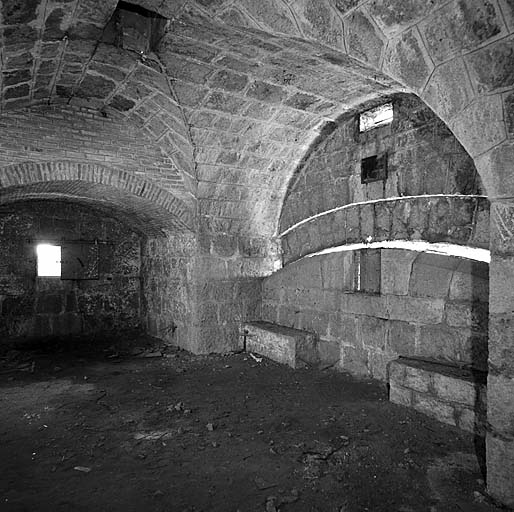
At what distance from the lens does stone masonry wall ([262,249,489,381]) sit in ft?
12.3

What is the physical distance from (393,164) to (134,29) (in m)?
2.93

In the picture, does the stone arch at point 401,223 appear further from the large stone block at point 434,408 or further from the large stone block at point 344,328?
the large stone block at point 434,408

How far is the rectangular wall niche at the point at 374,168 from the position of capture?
466cm

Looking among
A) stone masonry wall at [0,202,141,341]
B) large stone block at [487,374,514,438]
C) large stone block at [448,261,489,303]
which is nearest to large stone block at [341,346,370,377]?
large stone block at [448,261,489,303]

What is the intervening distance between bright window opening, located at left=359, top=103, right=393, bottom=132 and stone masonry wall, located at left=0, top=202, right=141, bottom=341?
4.92 meters

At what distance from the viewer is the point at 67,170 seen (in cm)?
489

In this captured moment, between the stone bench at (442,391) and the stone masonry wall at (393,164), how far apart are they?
165cm

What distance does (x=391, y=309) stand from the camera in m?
4.38

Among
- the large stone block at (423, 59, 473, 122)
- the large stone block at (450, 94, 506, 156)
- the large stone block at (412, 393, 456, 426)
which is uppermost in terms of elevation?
the large stone block at (423, 59, 473, 122)

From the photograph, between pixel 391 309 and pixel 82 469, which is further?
pixel 391 309

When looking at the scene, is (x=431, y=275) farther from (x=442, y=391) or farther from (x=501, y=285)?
(x=501, y=285)

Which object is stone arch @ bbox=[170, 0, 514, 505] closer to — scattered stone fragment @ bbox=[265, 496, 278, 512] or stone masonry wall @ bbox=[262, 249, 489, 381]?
scattered stone fragment @ bbox=[265, 496, 278, 512]

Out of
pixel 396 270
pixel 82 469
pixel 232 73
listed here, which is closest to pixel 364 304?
pixel 396 270

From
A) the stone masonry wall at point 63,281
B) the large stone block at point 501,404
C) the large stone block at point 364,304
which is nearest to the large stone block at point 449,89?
the large stone block at point 501,404
